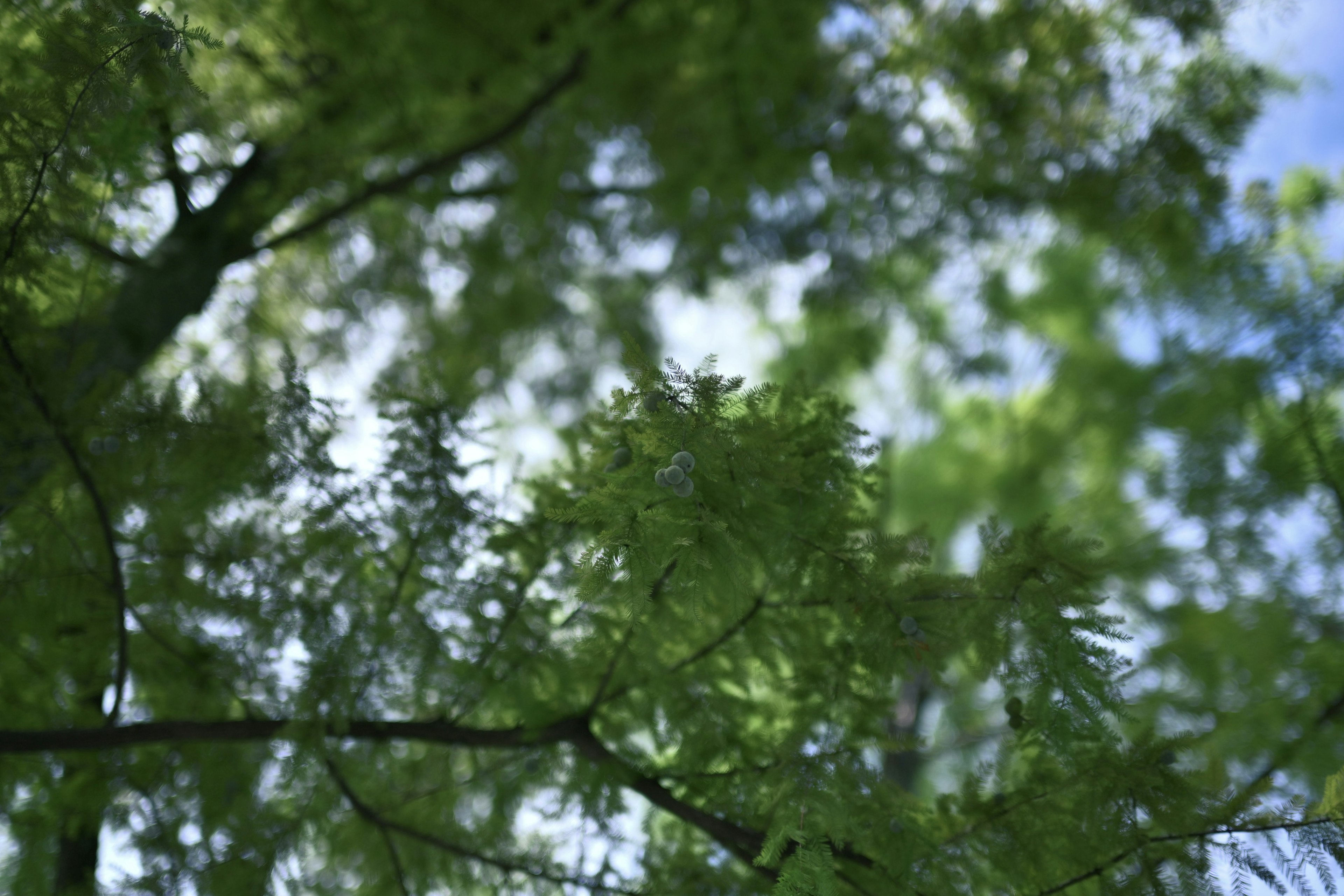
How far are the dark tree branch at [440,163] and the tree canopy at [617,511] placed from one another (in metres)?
0.03

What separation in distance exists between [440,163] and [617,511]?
3.31 meters

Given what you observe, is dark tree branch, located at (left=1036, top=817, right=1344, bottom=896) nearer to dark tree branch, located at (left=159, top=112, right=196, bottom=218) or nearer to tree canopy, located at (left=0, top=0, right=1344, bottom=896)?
tree canopy, located at (left=0, top=0, right=1344, bottom=896)

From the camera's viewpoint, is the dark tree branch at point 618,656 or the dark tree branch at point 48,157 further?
the dark tree branch at point 618,656

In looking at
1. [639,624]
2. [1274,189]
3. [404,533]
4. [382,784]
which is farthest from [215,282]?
[1274,189]

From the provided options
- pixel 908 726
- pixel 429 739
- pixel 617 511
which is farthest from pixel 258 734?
pixel 908 726

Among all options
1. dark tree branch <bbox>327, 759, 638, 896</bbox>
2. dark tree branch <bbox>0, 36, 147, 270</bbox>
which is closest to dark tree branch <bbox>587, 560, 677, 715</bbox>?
dark tree branch <bbox>327, 759, 638, 896</bbox>

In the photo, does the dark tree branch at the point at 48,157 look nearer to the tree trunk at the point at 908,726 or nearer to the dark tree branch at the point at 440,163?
the dark tree branch at the point at 440,163

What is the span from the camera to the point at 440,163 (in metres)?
4.15

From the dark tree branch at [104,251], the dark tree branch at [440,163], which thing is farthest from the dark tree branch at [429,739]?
the dark tree branch at [440,163]

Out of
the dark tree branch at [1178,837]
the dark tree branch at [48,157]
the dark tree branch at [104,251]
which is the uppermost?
the dark tree branch at [104,251]

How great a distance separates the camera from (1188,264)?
14.5 feet

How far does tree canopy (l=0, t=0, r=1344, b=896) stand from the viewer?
1.79 m

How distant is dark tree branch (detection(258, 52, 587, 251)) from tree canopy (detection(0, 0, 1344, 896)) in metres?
0.03

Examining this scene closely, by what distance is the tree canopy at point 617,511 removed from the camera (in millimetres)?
1795
